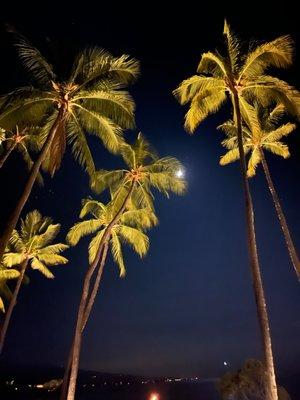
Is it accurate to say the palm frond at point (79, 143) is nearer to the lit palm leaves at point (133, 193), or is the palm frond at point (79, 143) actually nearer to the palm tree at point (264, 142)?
the lit palm leaves at point (133, 193)

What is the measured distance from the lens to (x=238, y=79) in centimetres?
1616

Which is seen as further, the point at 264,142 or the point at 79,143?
the point at 264,142

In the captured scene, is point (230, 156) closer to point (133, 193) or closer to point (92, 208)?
point (133, 193)

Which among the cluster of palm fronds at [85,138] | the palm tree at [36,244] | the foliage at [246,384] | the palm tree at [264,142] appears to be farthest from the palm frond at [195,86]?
the palm tree at [36,244]

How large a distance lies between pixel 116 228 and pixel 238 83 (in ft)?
39.9

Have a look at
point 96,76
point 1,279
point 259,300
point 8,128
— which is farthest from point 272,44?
point 1,279

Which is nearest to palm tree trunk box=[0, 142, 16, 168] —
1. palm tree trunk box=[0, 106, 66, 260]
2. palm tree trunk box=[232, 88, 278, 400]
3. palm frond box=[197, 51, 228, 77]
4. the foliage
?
palm tree trunk box=[0, 106, 66, 260]

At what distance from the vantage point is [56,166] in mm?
16172

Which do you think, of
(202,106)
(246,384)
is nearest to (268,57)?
(202,106)

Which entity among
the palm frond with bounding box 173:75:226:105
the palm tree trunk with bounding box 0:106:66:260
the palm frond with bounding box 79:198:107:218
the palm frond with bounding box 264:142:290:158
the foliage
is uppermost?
the palm frond with bounding box 264:142:290:158

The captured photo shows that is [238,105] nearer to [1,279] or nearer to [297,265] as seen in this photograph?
[297,265]

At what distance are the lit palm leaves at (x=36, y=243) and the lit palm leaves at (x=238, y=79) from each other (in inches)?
610

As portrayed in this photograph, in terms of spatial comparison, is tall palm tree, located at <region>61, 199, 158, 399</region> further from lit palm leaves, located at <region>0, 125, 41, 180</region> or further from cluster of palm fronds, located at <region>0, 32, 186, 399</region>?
lit palm leaves, located at <region>0, 125, 41, 180</region>

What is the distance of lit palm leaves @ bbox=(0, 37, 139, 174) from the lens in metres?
14.7
